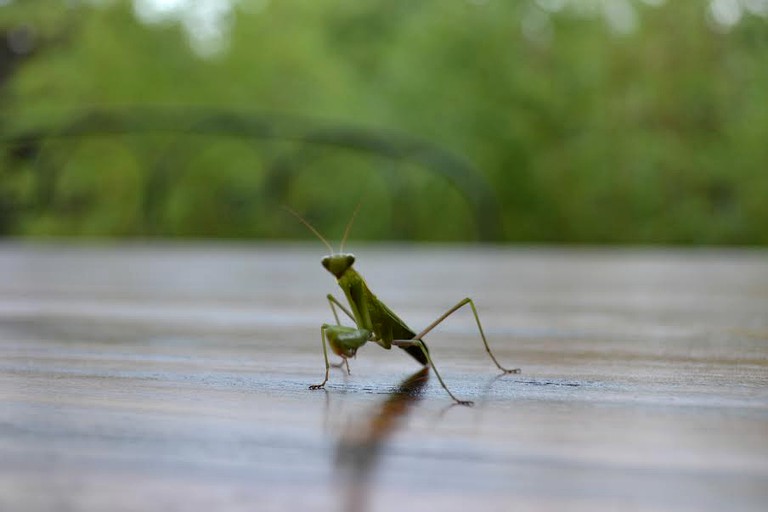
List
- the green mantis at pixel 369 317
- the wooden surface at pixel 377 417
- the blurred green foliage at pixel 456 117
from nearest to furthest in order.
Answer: the wooden surface at pixel 377 417 → the green mantis at pixel 369 317 → the blurred green foliage at pixel 456 117

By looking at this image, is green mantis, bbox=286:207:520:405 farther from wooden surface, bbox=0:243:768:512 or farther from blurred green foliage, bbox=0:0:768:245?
blurred green foliage, bbox=0:0:768:245

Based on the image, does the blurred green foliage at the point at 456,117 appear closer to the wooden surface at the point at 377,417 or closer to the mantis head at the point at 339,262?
the wooden surface at the point at 377,417

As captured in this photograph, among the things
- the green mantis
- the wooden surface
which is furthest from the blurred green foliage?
the green mantis

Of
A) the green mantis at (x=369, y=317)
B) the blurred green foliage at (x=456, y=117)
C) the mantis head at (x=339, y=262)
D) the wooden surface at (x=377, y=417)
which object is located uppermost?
the blurred green foliage at (x=456, y=117)

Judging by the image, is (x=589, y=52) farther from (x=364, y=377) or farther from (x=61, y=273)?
(x=364, y=377)

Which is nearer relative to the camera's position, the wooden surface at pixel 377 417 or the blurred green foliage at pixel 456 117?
the wooden surface at pixel 377 417

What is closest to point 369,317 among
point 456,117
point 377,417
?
point 377,417

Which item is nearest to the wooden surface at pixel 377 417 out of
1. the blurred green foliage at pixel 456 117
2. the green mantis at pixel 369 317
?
the green mantis at pixel 369 317

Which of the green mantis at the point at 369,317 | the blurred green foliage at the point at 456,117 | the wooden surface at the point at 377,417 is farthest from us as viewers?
the blurred green foliage at the point at 456,117
